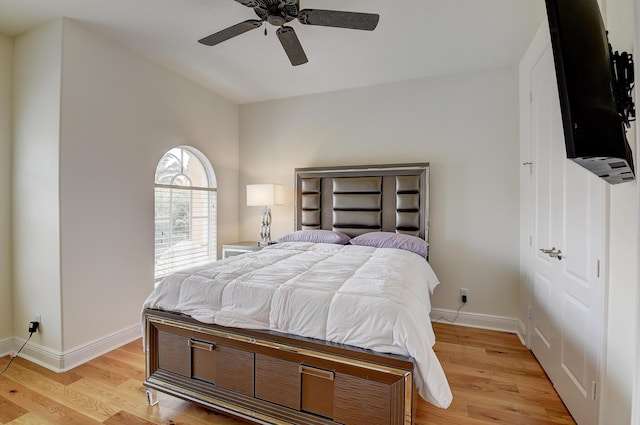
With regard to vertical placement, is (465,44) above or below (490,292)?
above

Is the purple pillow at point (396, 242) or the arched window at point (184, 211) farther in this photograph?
the arched window at point (184, 211)

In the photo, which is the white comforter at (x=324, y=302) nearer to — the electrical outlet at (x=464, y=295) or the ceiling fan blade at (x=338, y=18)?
the electrical outlet at (x=464, y=295)

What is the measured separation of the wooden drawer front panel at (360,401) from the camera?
1.31 m

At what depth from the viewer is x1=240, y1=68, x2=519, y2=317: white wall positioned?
303 centimetres

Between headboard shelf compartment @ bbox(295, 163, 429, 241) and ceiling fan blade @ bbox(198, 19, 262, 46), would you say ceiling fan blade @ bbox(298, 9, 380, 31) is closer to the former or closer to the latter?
ceiling fan blade @ bbox(198, 19, 262, 46)

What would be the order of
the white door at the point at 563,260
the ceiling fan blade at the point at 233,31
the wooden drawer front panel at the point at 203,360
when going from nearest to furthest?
the white door at the point at 563,260, the wooden drawer front panel at the point at 203,360, the ceiling fan blade at the point at 233,31

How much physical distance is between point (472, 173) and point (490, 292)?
1.29 m

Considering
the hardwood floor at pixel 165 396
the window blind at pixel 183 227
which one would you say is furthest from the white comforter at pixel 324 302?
the window blind at pixel 183 227

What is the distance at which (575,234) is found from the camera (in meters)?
1.76

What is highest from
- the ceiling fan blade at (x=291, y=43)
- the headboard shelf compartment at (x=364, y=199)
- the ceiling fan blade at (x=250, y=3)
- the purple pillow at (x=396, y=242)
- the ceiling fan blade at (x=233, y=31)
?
the ceiling fan blade at (x=250, y=3)

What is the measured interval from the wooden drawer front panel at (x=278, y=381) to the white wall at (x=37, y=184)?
189 centimetres

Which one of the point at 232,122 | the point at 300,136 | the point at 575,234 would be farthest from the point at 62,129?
the point at 575,234

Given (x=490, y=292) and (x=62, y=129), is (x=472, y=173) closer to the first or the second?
(x=490, y=292)

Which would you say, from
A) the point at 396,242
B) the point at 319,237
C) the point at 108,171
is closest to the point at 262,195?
the point at 319,237
